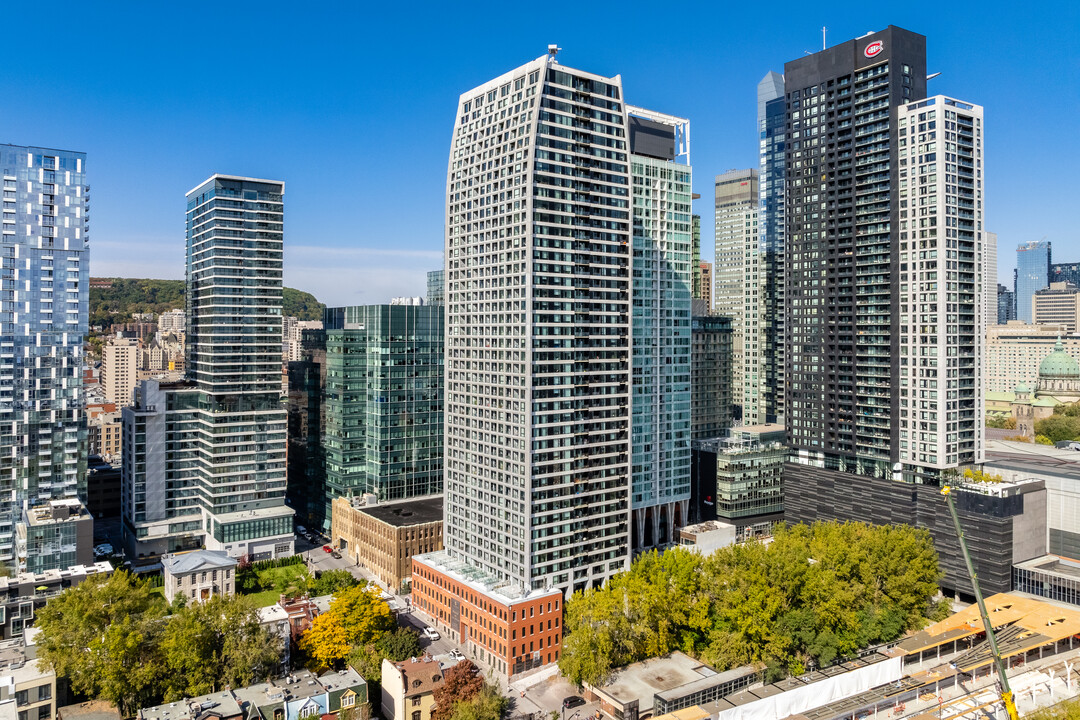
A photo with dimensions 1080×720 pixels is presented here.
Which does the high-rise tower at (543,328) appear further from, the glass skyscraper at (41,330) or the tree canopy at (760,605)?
the glass skyscraper at (41,330)

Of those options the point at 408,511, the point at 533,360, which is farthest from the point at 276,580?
the point at 533,360

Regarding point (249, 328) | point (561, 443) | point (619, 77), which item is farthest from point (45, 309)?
point (619, 77)

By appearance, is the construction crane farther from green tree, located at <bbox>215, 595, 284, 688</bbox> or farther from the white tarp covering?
green tree, located at <bbox>215, 595, 284, 688</bbox>

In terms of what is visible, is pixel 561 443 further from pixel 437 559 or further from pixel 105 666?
pixel 105 666

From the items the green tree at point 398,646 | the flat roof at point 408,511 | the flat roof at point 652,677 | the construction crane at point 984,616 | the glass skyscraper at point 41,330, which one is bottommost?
the flat roof at point 652,677

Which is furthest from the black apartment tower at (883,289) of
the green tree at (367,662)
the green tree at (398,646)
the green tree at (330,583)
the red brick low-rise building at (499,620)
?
the green tree at (367,662)
